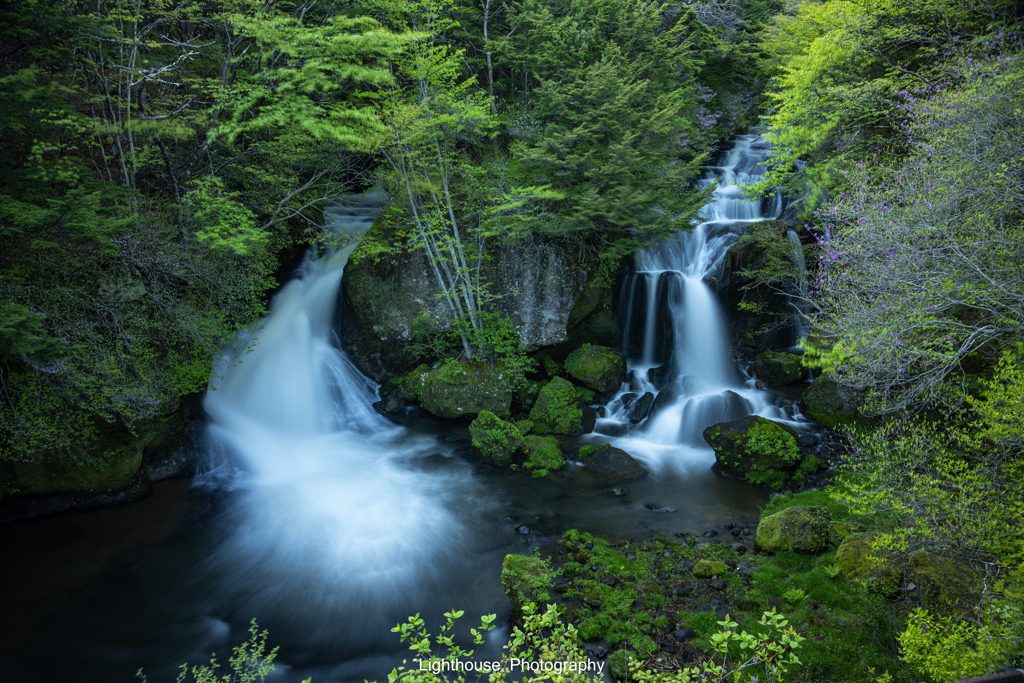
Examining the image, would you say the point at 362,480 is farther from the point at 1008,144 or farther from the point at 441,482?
the point at 1008,144

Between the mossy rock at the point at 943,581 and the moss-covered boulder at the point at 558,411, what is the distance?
655cm

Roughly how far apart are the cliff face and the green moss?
8.98 feet

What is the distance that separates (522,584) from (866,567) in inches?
159

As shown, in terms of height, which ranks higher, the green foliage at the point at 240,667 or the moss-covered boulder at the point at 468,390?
the moss-covered boulder at the point at 468,390

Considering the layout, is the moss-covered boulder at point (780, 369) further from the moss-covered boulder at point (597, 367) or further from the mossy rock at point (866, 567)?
the mossy rock at point (866, 567)

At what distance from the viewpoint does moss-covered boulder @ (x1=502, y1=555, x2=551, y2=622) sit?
571 cm

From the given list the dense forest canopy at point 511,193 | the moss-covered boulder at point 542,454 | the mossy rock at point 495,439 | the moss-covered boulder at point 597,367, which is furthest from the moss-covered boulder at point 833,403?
the mossy rock at point 495,439

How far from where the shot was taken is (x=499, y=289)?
12.2 m

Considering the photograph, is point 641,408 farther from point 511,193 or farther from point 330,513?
point 330,513

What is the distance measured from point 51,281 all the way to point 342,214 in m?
7.74

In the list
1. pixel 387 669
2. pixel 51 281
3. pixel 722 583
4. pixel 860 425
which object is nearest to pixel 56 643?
pixel 387 669

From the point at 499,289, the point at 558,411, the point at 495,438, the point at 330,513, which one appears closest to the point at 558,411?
the point at 558,411

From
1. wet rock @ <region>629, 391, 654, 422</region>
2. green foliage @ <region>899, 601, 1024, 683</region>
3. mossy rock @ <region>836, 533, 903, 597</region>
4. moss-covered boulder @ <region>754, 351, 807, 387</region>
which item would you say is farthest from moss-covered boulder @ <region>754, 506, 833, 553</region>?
moss-covered boulder @ <region>754, 351, 807, 387</region>

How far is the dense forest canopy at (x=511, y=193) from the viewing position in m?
5.08
